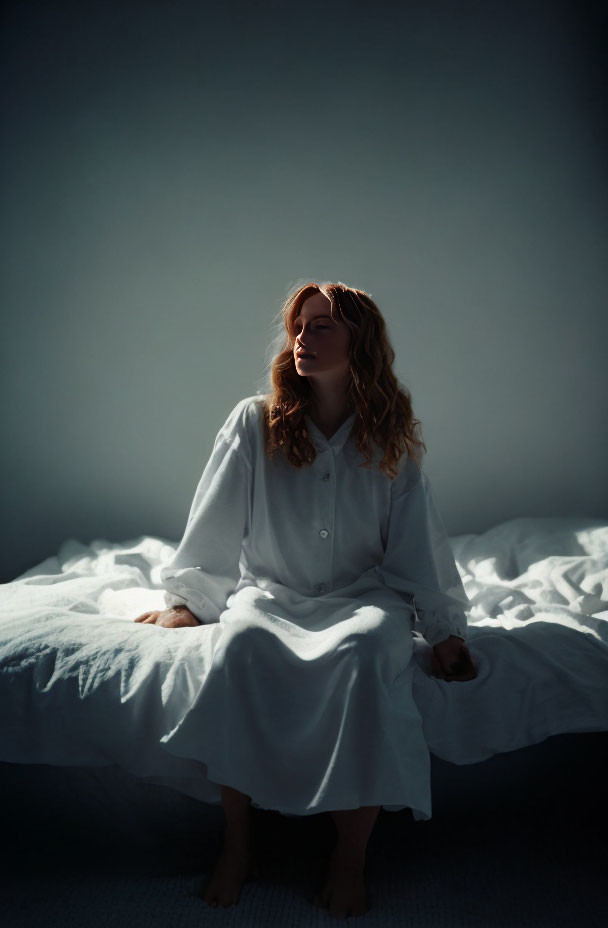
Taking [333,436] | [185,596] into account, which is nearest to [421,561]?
[333,436]

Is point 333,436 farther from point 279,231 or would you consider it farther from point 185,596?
point 279,231

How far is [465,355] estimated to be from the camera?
2535 millimetres

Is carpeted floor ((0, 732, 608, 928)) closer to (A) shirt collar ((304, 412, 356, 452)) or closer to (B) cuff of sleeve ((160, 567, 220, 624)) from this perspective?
(B) cuff of sleeve ((160, 567, 220, 624))

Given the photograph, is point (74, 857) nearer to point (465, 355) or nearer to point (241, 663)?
point (241, 663)

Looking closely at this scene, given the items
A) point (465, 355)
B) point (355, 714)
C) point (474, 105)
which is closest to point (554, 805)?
point (355, 714)

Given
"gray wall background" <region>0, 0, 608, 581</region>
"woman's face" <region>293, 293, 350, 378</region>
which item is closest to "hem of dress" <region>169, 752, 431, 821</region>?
"woman's face" <region>293, 293, 350, 378</region>

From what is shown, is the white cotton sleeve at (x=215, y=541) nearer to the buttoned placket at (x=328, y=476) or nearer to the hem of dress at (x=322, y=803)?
the buttoned placket at (x=328, y=476)

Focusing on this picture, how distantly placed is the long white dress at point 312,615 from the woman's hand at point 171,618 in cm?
2

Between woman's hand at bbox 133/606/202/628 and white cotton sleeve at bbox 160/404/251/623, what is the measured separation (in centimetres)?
1

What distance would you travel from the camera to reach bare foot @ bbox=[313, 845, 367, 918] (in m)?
1.08

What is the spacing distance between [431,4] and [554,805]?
239cm

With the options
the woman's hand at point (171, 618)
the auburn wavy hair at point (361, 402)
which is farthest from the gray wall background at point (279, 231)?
the woman's hand at point (171, 618)

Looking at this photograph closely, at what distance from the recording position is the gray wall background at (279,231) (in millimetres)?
2473

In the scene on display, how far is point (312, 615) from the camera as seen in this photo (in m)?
1.33
